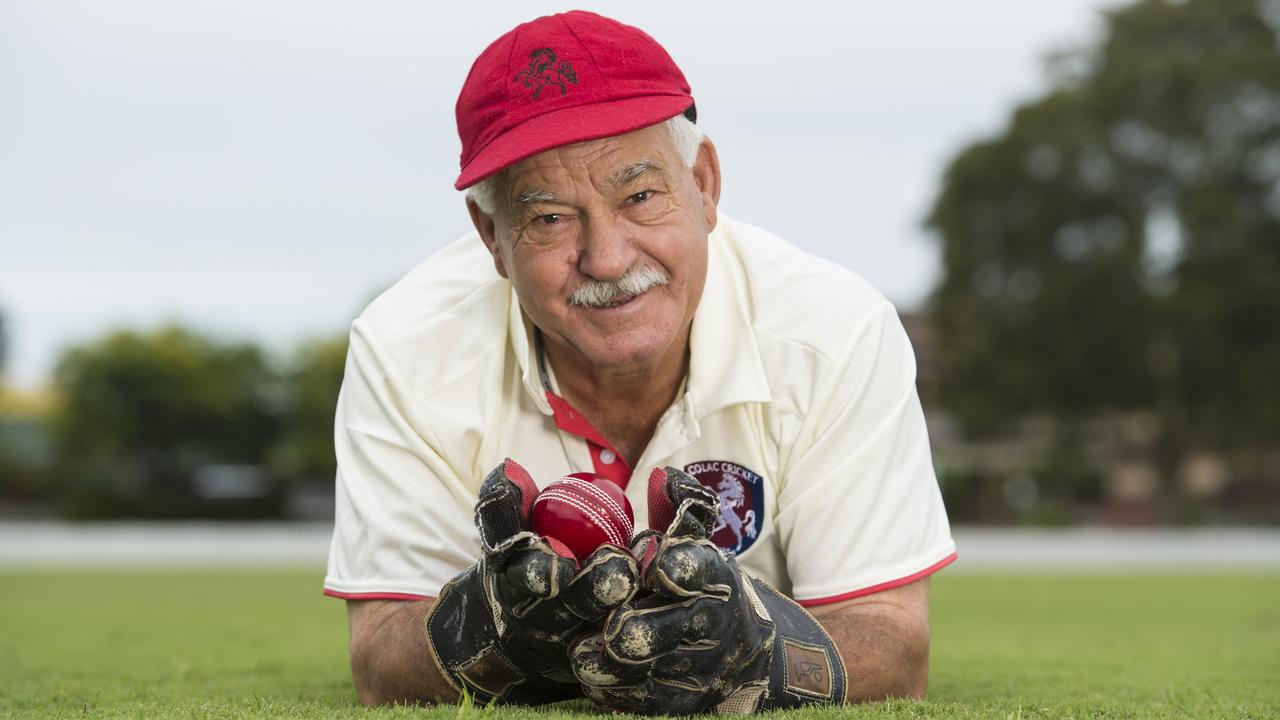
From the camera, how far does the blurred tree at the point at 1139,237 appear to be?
34.4 metres

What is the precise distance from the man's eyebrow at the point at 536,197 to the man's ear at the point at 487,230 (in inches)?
11.8

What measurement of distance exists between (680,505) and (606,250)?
83cm

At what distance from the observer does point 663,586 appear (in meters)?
2.67

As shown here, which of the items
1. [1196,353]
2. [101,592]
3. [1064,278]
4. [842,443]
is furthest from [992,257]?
[842,443]

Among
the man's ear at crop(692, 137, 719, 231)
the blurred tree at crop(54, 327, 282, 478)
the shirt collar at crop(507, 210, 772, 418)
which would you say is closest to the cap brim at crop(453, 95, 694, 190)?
the man's ear at crop(692, 137, 719, 231)

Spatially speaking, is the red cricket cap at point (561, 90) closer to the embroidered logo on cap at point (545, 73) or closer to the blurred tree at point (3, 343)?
the embroidered logo on cap at point (545, 73)

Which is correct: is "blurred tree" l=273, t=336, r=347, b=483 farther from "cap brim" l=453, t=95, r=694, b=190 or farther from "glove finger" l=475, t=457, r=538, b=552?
"glove finger" l=475, t=457, r=538, b=552

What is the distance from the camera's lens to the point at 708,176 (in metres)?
3.82

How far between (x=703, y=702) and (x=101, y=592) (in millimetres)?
15137

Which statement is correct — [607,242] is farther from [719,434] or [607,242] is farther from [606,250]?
[719,434]

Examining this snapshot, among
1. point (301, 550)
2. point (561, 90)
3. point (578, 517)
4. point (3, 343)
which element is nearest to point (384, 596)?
point (578, 517)

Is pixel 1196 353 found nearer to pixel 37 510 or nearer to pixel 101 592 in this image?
pixel 101 592

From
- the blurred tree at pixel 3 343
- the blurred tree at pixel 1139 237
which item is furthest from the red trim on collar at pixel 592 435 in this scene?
the blurred tree at pixel 3 343

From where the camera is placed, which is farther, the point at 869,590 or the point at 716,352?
the point at 716,352
